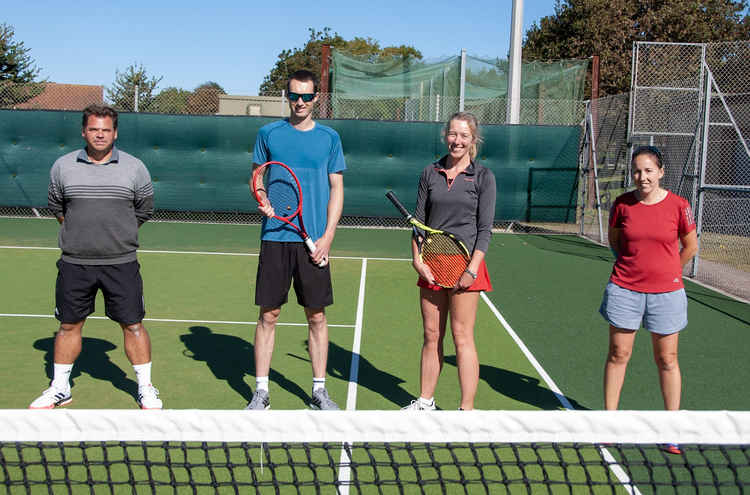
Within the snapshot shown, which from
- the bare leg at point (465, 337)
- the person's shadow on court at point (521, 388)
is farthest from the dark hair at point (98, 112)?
the person's shadow on court at point (521, 388)

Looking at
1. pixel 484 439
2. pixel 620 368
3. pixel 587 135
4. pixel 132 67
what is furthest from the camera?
pixel 132 67

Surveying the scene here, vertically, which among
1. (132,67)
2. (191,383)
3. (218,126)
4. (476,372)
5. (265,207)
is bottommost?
(191,383)

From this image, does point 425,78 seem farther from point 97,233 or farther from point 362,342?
point 97,233

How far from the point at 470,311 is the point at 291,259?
3.67ft

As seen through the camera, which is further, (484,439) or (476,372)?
(476,372)

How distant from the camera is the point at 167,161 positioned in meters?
15.0

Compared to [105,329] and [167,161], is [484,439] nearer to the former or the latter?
[105,329]

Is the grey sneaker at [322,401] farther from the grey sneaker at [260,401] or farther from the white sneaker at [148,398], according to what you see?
the white sneaker at [148,398]

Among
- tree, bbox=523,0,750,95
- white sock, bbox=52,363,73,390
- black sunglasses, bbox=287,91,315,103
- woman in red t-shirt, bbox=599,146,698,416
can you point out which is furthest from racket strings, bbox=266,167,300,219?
tree, bbox=523,0,750,95

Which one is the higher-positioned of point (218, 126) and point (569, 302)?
point (218, 126)

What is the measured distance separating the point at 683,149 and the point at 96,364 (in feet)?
35.0

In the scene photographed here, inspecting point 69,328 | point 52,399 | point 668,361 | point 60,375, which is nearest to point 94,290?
point 69,328

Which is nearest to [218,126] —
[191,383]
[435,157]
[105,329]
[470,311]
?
[435,157]

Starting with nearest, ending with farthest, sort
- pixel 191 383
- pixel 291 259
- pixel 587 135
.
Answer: pixel 291 259 → pixel 191 383 → pixel 587 135
